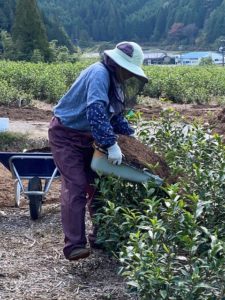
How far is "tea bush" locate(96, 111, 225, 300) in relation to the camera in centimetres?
301

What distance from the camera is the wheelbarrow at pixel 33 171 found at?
5.46 m

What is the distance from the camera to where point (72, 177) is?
439 cm

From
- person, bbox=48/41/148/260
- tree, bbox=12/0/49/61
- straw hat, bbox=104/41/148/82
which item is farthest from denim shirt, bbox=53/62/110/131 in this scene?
tree, bbox=12/0/49/61

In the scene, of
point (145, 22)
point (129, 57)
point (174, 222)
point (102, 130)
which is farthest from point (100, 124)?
point (145, 22)

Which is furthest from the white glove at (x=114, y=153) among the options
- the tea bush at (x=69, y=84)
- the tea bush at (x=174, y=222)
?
the tea bush at (x=69, y=84)

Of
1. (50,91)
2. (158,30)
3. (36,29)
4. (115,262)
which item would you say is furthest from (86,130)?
(158,30)

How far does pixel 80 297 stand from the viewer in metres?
3.83

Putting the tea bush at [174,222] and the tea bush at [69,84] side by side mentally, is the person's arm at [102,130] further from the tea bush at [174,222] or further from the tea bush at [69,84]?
the tea bush at [69,84]

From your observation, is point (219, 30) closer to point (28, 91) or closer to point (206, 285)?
point (28, 91)

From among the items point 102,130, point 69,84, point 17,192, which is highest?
point 102,130

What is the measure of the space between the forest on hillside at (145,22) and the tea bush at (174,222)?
81874 millimetres

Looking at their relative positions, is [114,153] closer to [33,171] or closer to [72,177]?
[72,177]

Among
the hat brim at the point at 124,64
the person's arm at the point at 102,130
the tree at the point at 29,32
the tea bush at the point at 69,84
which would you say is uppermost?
the hat brim at the point at 124,64

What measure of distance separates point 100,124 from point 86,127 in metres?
0.41
